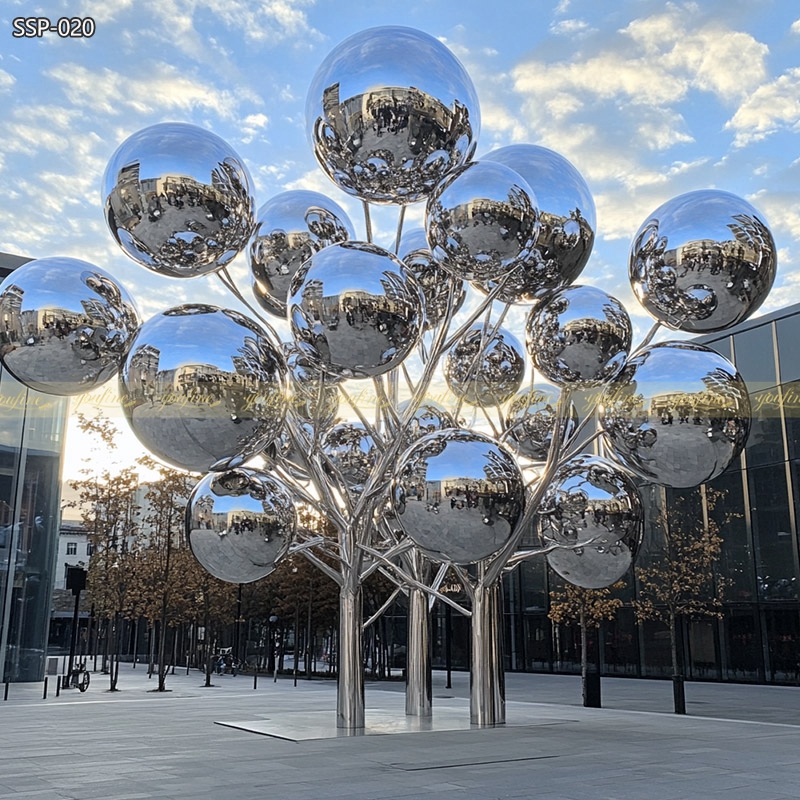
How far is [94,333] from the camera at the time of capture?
7641 mm

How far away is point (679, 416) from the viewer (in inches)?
325

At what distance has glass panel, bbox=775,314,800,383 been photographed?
2616cm

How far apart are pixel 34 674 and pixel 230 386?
22679 mm

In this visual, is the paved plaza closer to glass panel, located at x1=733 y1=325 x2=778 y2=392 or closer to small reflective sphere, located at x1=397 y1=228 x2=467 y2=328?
small reflective sphere, located at x1=397 y1=228 x2=467 y2=328

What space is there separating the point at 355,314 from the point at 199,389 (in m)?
1.41

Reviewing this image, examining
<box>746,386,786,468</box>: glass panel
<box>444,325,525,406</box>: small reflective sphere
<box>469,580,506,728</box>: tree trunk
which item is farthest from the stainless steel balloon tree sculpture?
<box>746,386,786,468</box>: glass panel

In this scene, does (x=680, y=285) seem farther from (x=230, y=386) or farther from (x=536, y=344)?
(x=230, y=386)

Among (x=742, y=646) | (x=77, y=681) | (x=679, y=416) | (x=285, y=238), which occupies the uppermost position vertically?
(x=285, y=238)

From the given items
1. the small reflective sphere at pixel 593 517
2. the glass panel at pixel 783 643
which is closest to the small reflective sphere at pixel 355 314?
the small reflective sphere at pixel 593 517

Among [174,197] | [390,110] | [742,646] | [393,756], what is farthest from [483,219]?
[742,646]

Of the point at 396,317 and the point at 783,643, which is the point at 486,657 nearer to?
the point at 396,317

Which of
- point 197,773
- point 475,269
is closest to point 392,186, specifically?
point 475,269

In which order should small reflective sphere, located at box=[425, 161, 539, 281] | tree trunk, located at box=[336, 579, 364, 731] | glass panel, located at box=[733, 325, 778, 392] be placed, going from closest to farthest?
1. small reflective sphere, located at box=[425, 161, 539, 281]
2. tree trunk, located at box=[336, 579, 364, 731]
3. glass panel, located at box=[733, 325, 778, 392]

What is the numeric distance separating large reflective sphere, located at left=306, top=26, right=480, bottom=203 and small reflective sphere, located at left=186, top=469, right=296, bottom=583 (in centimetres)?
400
